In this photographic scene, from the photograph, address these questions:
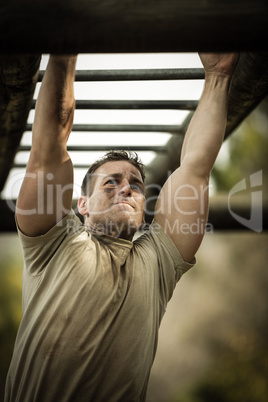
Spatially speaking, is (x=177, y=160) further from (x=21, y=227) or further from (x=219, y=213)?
(x=21, y=227)

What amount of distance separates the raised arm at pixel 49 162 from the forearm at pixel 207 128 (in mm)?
399

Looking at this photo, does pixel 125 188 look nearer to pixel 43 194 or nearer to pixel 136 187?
pixel 136 187

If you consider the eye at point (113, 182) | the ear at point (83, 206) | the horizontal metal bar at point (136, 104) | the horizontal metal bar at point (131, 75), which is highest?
the horizontal metal bar at point (131, 75)

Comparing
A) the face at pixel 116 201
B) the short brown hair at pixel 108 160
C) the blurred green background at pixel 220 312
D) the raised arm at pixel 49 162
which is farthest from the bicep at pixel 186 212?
the blurred green background at pixel 220 312

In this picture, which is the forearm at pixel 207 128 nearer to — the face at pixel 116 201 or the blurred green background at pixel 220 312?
the face at pixel 116 201

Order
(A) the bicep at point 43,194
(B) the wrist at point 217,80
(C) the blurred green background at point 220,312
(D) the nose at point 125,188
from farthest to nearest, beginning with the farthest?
1. (C) the blurred green background at point 220,312
2. (D) the nose at point 125,188
3. (B) the wrist at point 217,80
4. (A) the bicep at point 43,194

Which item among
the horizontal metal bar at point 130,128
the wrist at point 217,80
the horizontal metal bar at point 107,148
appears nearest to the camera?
the wrist at point 217,80

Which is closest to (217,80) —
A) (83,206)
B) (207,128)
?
(207,128)

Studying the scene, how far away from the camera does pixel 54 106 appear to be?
1.35 metres

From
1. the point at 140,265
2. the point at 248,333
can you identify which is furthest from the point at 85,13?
the point at 248,333

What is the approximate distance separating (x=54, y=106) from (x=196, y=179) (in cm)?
50

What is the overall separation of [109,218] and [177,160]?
608mm

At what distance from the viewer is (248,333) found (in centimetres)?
817

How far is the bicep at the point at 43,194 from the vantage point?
140cm
